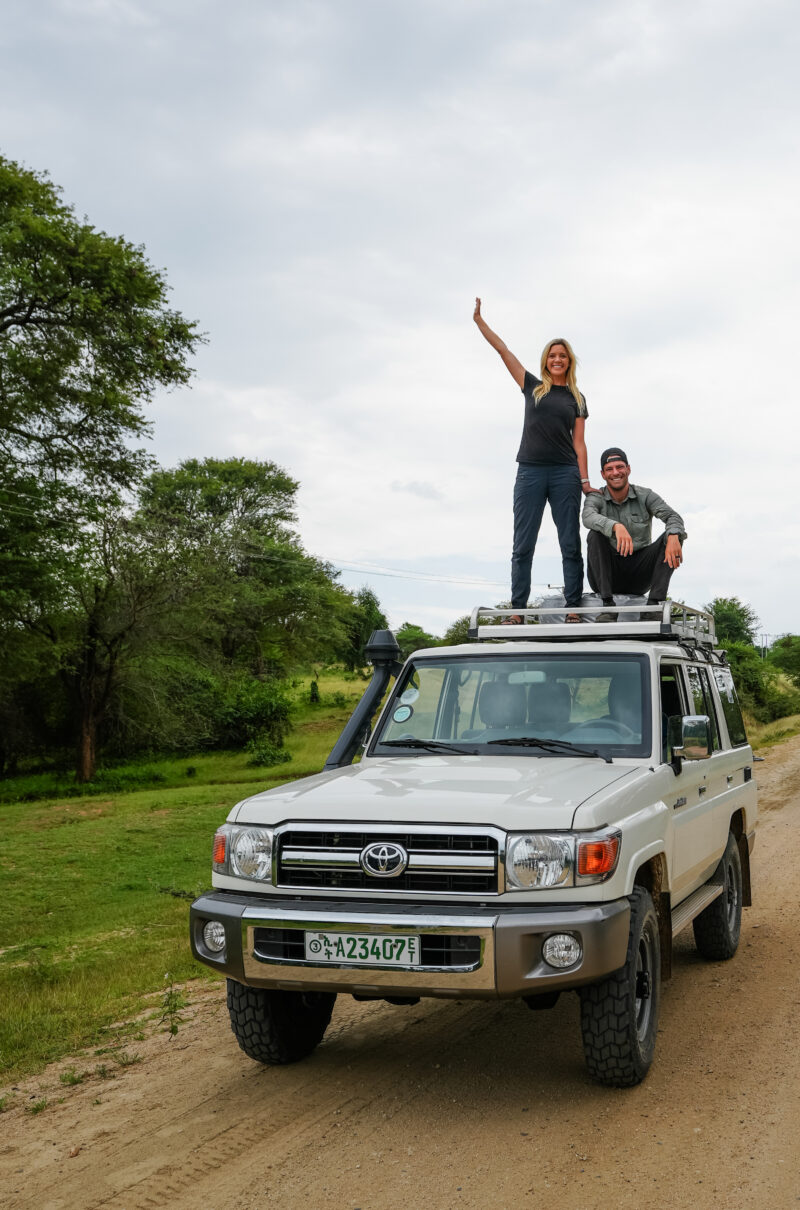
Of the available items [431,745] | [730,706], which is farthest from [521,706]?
[730,706]

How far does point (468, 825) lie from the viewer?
4586 millimetres

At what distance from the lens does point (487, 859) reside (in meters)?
4.55

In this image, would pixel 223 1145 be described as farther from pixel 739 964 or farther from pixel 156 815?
pixel 156 815

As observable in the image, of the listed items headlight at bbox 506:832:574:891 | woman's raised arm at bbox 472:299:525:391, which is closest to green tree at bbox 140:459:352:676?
woman's raised arm at bbox 472:299:525:391

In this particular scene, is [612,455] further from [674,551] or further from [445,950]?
[445,950]

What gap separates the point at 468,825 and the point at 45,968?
6383mm

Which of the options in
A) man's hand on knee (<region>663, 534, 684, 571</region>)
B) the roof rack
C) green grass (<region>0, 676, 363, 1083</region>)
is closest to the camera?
the roof rack

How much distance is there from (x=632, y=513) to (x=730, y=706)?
1603 mm

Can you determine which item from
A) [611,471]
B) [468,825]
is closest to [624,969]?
[468,825]

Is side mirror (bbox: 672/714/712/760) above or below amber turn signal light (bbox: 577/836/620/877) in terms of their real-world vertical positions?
above

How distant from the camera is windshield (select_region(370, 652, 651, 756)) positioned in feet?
19.1

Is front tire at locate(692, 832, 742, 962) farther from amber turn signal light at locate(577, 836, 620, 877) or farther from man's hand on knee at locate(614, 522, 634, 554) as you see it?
amber turn signal light at locate(577, 836, 620, 877)

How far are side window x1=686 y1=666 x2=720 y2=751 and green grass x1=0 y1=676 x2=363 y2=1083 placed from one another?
394 centimetres

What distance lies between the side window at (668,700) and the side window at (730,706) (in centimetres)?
136
